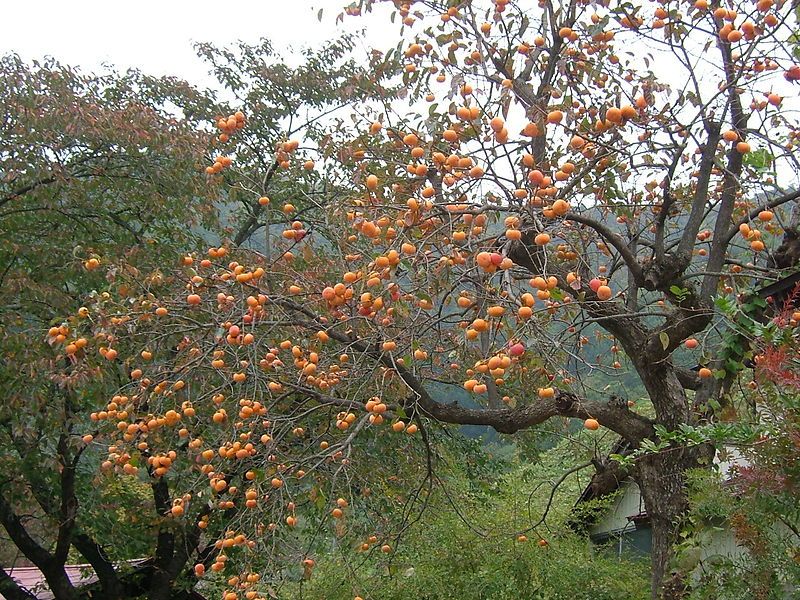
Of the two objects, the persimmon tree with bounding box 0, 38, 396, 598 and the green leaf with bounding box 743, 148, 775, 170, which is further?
the persimmon tree with bounding box 0, 38, 396, 598

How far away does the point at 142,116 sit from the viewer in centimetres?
504

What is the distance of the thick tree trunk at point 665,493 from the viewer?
3.23 m

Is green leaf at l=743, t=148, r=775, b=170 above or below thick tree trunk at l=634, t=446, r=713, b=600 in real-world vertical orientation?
above

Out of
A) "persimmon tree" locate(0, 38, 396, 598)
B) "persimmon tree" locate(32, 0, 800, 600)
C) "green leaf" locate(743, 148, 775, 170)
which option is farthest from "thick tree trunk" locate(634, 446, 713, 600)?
"persimmon tree" locate(0, 38, 396, 598)

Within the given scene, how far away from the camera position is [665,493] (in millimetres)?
3307

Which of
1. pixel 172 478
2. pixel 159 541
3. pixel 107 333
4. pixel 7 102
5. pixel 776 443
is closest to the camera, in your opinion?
pixel 776 443

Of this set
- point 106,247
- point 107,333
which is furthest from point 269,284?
point 106,247

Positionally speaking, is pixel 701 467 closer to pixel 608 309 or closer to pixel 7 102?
pixel 608 309

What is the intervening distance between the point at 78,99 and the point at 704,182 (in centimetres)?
382

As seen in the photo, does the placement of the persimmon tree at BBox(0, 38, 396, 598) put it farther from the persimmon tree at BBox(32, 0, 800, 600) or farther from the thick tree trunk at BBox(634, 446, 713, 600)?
the thick tree trunk at BBox(634, 446, 713, 600)

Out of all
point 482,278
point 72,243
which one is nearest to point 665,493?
point 482,278

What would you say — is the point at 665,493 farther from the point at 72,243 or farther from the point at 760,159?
the point at 72,243

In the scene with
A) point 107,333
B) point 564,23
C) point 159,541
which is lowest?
point 159,541

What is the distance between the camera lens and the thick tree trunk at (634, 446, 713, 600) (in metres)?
3.23
